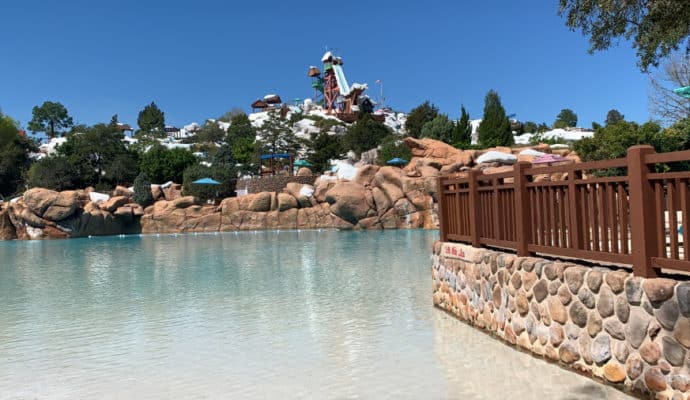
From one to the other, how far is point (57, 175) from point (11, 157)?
1100 cm

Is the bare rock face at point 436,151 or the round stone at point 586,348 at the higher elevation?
the bare rock face at point 436,151

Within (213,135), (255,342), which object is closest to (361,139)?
(213,135)

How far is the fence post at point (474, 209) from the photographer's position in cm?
722

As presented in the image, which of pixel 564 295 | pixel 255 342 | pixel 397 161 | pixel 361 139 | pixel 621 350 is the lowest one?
pixel 255 342

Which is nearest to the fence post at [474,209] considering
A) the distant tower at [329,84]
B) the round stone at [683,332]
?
the round stone at [683,332]

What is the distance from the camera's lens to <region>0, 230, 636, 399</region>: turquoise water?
5160 mm

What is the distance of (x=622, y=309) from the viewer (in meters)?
4.39

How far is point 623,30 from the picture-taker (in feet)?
27.5

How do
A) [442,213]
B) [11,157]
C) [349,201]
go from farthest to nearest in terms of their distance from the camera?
[11,157] < [349,201] < [442,213]

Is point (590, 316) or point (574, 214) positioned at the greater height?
point (574, 214)

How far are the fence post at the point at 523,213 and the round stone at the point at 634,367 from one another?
1.78 m

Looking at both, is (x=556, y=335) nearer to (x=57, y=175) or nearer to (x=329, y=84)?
(x=57, y=175)

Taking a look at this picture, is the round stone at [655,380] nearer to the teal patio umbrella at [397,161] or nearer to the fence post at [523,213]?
the fence post at [523,213]

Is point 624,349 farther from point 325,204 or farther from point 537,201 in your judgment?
point 325,204
